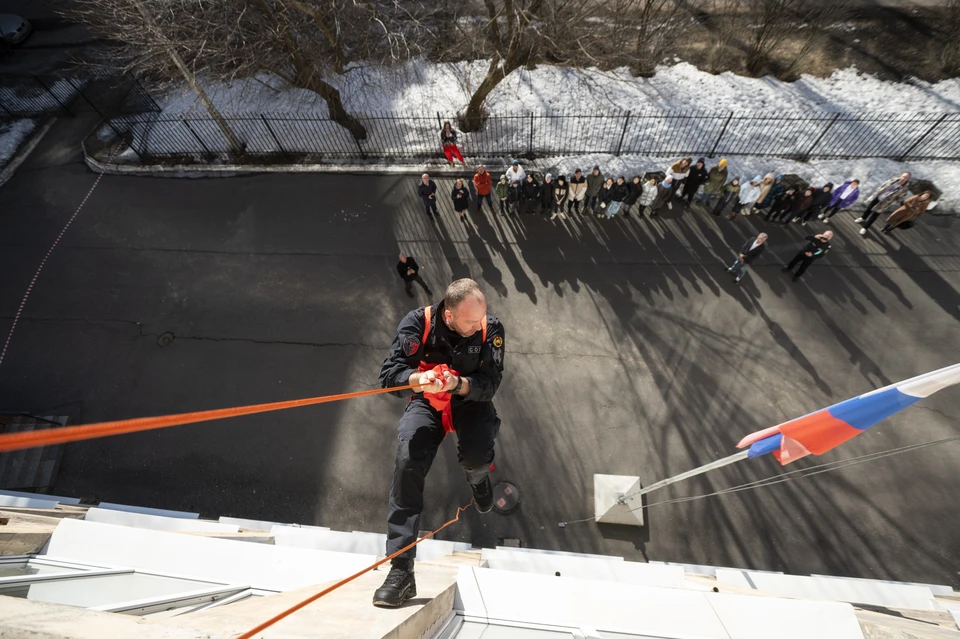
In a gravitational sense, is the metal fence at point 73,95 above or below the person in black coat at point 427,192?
above

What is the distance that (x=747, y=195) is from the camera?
11.7 metres

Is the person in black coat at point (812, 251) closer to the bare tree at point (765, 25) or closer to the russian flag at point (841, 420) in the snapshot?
the russian flag at point (841, 420)

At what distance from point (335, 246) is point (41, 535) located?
968cm

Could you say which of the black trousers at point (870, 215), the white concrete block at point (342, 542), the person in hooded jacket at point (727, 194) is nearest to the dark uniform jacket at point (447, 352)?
the white concrete block at point (342, 542)

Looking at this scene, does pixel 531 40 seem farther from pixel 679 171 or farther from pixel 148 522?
pixel 148 522

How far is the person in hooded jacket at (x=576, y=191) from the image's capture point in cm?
1163

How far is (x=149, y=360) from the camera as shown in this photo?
11.1 m

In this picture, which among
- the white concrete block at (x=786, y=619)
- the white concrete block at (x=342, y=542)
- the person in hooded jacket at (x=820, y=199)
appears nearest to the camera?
the white concrete block at (x=786, y=619)

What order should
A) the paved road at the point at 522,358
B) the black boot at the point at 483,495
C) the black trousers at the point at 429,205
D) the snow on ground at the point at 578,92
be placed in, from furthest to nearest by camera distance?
the snow on ground at the point at 578,92, the black trousers at the point at 429,205, the paved road at the point at 522,358, the black boot at the point at 483,495

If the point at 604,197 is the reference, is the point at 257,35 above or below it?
above

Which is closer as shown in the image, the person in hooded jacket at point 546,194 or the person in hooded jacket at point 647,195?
the person in hooded jacket at point 546,194

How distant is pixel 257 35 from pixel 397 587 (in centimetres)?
1616

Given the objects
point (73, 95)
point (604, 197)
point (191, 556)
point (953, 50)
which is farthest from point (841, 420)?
point (73, 95)

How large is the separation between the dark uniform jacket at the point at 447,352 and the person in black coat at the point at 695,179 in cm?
915
